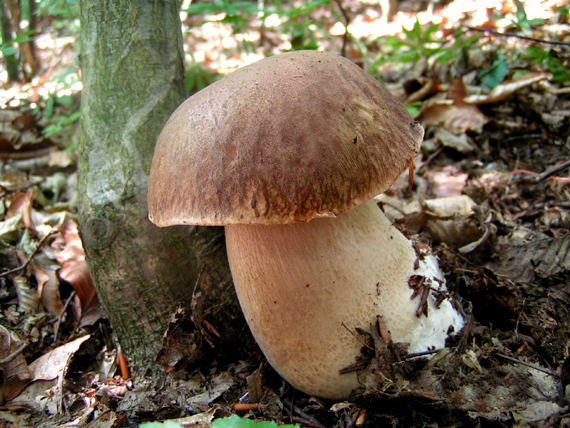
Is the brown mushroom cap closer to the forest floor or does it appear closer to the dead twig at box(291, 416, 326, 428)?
the forest floor

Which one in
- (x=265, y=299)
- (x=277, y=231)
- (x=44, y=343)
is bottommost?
(x=44, y=343)

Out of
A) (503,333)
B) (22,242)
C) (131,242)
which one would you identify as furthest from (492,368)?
(22,242)

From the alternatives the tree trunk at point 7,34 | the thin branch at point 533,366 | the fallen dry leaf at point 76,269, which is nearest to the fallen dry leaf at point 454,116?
the thin branch at point 533,366

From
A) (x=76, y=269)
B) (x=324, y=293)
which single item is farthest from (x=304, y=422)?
(x=76, y=269)

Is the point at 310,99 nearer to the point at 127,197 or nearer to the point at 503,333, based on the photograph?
the point at 127,197

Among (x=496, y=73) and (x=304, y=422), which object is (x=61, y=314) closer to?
(x=304, y=422)

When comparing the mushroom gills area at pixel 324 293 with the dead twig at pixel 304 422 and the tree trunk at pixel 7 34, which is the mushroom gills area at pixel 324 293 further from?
the tree trunk at pixel 7 34
